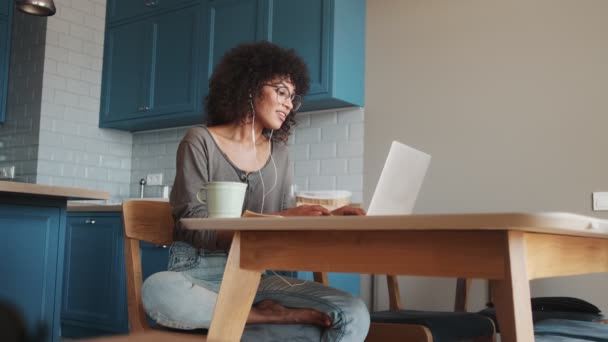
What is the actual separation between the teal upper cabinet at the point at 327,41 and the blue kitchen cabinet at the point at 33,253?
1.57 metres

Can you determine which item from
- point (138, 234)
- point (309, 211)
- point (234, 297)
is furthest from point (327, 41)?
point (234, 297)

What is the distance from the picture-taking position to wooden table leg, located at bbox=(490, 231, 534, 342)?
0.95 meters

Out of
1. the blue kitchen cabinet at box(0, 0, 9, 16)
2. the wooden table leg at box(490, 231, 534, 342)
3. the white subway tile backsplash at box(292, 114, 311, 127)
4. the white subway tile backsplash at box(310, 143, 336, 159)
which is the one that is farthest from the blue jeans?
the blue kitchen cabinet at box(0, 0, 9, 16)

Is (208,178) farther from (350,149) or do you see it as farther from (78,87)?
(78,87)

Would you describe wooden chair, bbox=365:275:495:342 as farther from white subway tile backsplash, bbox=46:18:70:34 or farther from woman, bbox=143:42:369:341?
white subway tile backsplash, bbox=46:18:70:34

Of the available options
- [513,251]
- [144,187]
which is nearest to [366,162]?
[144,187]

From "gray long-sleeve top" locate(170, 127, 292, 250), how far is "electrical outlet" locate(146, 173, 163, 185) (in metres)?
2.57

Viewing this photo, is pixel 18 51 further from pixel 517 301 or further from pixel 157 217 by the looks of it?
pixel 517 301

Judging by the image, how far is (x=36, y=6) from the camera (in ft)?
9.11

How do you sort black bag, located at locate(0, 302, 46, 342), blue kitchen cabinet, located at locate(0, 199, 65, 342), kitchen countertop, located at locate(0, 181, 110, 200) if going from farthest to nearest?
blue kitchen cabinet, located at locate(0, 199, 65, 342)
kitchen countertop, located at locate(0, 181, 110, 200)
black bag, located at locate(0, 302, 46, 342)

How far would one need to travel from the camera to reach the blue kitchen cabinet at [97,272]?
12.1ft

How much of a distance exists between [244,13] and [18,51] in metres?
1.83

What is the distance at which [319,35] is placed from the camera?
349 cm

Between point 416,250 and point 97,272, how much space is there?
10.3ft
